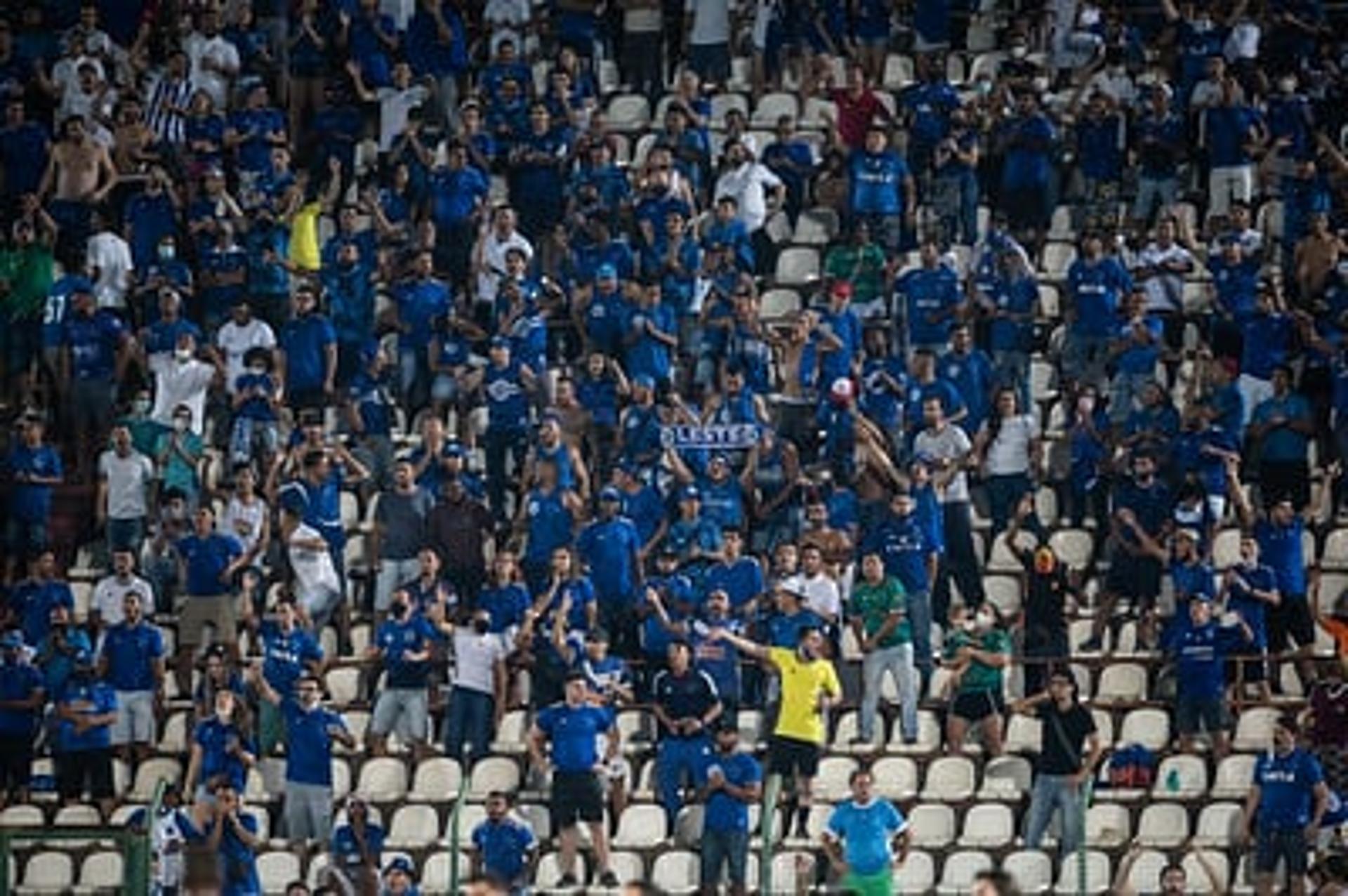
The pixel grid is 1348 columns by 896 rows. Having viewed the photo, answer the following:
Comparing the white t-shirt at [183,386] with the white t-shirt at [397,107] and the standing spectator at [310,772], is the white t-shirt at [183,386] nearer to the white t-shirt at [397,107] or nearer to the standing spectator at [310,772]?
the white t-shirt at [397,107]

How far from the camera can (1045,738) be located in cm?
2869

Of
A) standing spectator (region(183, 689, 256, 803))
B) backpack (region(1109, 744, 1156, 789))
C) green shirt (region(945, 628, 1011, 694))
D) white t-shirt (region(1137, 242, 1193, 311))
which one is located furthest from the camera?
white t-shirt (region(1137, 242, 1193, 311))

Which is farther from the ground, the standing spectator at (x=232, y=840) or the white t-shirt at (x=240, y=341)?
the white t-shirt at (x=240, y=341)

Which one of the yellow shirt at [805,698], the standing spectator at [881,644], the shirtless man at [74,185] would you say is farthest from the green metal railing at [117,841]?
the shirtless man at [74,185]

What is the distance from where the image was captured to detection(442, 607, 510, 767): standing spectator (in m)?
29.7

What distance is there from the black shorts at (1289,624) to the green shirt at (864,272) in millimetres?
4854

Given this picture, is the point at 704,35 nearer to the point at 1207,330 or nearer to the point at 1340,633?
the point at 1207,330

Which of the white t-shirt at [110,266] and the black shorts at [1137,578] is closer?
the black shorts at [1137,578]

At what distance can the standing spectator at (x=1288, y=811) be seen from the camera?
28.2 m

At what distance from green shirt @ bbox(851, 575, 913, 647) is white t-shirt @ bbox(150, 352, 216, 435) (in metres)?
5.85

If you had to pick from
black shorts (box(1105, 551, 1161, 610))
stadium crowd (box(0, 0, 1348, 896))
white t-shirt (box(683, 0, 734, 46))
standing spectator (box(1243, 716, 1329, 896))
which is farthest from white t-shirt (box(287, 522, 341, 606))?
white t-shirt (box(683, 0, 734, 46))

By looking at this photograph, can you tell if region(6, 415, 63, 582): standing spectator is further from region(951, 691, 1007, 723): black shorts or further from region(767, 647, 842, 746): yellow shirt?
region(951, 691, 1007, 723): black shorts

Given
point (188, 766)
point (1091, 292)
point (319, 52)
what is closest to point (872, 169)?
point (1091, 292)

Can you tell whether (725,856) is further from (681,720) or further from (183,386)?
(183,386)
